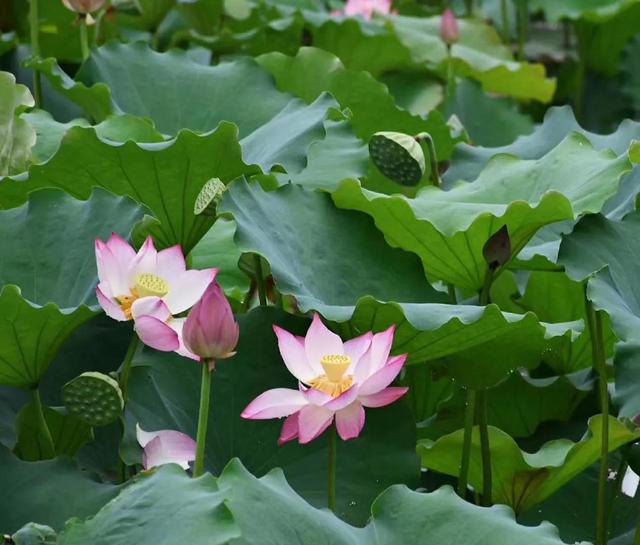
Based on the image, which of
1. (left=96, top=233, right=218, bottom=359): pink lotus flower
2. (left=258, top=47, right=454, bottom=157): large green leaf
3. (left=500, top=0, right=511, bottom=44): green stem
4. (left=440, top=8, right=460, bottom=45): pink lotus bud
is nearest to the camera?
(left=96, top=233, right=218, bottom=359): pink lotus flower

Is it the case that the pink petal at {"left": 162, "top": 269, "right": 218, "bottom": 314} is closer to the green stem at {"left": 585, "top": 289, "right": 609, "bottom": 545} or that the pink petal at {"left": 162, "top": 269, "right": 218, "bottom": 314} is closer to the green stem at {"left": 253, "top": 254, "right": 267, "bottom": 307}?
the green stem at {"left": 253, "top": 254, "right": 267, "bottom": 307}

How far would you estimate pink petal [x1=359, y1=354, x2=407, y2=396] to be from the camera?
1020mm

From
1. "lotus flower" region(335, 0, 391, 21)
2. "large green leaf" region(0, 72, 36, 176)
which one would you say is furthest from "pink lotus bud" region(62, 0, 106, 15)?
"lotus flower" region(335, 0, 391, 21)

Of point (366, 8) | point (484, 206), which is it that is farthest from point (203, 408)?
point (366, 8)

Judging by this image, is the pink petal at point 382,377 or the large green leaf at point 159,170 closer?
the pink petal at point 382,377

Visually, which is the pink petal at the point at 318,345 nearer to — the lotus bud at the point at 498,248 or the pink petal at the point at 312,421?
the pink petal at the point at 312,421

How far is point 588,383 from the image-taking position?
1.45 m

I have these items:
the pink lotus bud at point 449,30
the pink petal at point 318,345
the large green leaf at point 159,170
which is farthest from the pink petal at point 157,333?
the pink lotus bud at point 449,30

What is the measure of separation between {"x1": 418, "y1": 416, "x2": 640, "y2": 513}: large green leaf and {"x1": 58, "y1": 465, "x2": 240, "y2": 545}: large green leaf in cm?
41

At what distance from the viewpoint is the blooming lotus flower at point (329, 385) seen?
1.02 metres

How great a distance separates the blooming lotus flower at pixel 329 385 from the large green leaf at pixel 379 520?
69mm

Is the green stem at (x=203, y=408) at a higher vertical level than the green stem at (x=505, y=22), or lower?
higher

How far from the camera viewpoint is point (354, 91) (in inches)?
72.9

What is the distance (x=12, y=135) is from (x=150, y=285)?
0.35m
